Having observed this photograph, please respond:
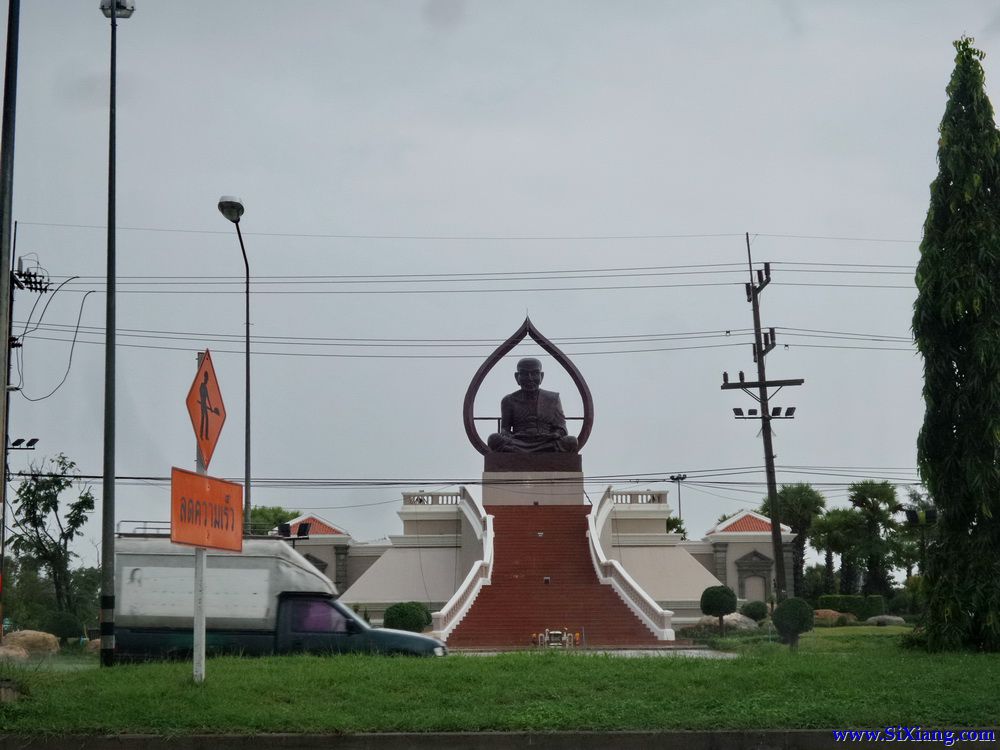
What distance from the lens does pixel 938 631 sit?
17.0m

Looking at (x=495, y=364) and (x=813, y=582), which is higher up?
(x=495, y=364)

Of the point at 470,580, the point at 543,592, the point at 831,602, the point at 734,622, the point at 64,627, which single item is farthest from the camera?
the point at 831,602

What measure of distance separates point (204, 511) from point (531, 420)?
3116 centimetres

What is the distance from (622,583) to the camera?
1268 inches

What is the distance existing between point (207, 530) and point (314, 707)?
2.14 m

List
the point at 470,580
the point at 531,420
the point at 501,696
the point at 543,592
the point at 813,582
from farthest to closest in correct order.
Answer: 1. the point at 813,582
2. the point at 531,420
3. the point at 543,592
4. the point at 470,580
5. the point at 501,696

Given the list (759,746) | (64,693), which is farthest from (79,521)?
(759,746)

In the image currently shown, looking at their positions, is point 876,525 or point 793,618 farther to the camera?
point 876,525

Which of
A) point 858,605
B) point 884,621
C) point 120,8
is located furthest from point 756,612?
point 120,8

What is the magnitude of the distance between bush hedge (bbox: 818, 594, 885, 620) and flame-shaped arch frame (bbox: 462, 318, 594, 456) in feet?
40.9

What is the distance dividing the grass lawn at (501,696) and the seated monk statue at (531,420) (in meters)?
28.2

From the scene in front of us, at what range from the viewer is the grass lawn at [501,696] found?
10.8 meters

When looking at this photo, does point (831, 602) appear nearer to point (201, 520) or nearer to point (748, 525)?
point (748, 525)

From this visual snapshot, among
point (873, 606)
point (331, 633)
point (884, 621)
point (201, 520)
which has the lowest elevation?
point (884, 621)
